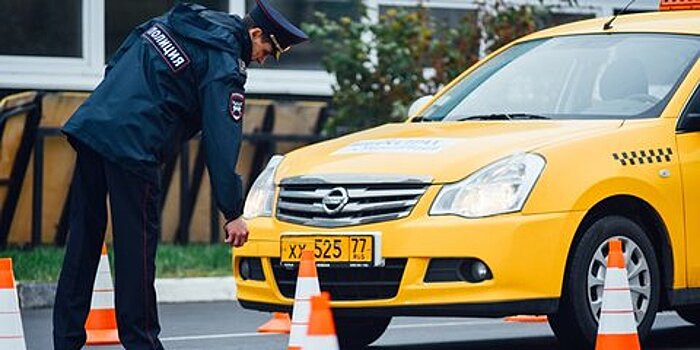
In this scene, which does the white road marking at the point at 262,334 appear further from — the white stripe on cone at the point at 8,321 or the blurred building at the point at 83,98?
the blurred building at the point at 83,98

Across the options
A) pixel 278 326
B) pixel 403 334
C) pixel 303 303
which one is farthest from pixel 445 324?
pixel 303 303

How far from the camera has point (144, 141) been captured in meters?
7.66

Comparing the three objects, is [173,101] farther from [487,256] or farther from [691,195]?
[691,195]

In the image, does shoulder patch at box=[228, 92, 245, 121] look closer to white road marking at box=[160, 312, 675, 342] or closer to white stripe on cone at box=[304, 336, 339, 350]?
white stripe on cone at box=[304, 336, 339, 350]

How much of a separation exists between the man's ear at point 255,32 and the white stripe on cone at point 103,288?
A: 230 centimetres

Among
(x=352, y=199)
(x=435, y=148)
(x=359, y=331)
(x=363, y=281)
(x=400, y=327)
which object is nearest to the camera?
(x=363, y=281)

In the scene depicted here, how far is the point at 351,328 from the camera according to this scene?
970 cm

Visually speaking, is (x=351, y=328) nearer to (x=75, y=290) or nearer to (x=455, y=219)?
(x=455, y=219)

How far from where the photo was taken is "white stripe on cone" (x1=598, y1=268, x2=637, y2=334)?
8047mm

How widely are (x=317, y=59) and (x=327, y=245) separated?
28.6 feet

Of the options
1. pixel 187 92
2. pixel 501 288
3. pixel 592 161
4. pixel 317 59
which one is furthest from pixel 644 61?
pixel 317 59

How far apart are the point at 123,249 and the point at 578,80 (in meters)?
2.99

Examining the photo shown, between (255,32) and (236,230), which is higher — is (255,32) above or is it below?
above

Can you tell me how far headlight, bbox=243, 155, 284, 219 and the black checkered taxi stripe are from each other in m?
1.61
